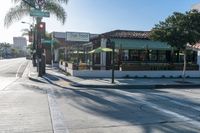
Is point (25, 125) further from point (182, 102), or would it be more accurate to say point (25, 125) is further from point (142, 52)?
point (142, 52)

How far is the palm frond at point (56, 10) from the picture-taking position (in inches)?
1286

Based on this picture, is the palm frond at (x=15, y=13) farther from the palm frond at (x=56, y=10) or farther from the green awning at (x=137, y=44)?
the green awning at (x=137, y=44)

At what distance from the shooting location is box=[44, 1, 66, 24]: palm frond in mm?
32656

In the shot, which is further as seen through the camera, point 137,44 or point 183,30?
point 137,44

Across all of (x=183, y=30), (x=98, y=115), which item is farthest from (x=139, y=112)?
(x=183, y=30)

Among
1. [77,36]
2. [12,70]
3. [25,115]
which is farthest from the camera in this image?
[12,70]

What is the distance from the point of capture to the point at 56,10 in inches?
1292

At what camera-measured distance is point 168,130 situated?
928 cm

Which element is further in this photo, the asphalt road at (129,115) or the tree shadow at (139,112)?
the tree shadow at (139,112)

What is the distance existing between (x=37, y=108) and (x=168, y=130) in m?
5.29

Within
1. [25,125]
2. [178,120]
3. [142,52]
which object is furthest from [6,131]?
[142,52]

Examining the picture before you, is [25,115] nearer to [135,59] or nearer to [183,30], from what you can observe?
[183,30]

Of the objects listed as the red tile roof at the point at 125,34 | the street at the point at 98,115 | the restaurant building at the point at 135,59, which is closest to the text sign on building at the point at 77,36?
the restaurant building at the point at 135,59

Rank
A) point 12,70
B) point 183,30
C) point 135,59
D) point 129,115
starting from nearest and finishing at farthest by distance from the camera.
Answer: point 129,115
point 183,30
point 135,59
point 12,70
